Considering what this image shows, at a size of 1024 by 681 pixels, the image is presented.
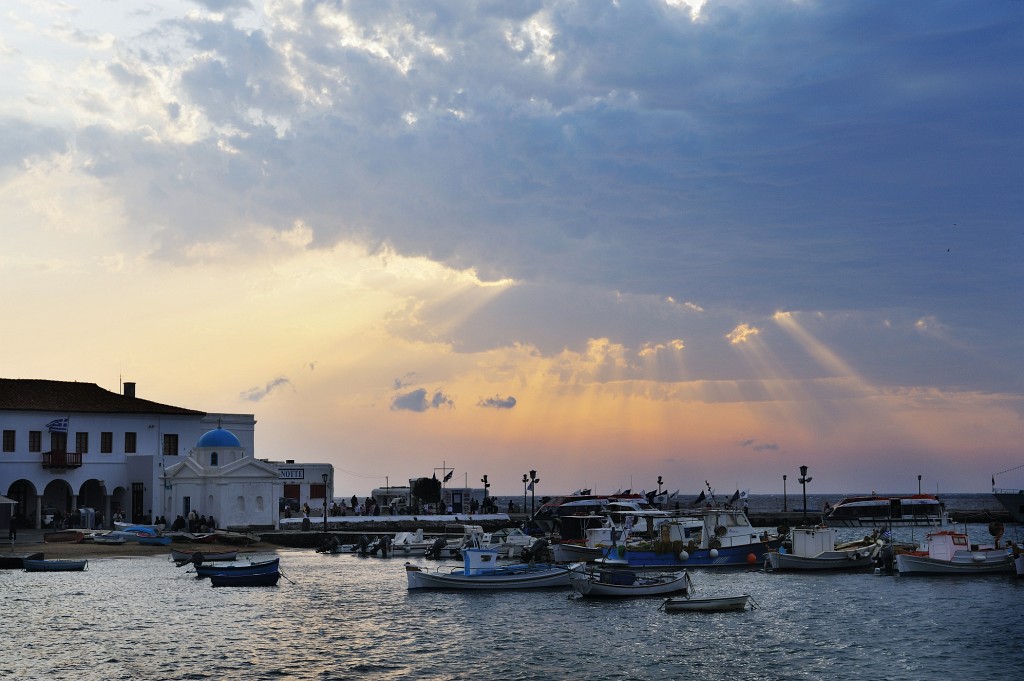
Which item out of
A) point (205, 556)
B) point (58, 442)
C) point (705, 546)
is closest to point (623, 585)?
point (705, 546)

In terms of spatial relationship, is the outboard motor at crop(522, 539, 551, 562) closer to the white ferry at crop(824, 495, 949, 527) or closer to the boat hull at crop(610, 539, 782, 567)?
the boat hull at crop(610, 539, 782, 567)

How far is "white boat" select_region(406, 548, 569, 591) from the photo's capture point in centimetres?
4806

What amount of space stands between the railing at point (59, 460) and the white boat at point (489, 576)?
125ft

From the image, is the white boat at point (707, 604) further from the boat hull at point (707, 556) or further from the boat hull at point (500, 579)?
the boat hull at point (707, 556)

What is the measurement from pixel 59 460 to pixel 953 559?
185 feet

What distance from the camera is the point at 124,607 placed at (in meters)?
42.8

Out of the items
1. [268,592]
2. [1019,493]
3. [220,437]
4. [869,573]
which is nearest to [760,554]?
[869,573]

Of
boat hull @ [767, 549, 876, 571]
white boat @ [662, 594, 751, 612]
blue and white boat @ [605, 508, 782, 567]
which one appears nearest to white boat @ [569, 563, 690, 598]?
white boat @ [662, 594, 751, 612]

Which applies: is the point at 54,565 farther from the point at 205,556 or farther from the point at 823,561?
the point at 823,561

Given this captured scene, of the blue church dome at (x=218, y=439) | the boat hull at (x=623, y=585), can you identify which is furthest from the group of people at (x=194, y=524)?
the boat hull at (x=623, y=585)

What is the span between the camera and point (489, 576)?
4816 centimetres

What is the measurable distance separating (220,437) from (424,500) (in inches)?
1480

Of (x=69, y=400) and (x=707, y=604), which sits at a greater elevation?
(x=69, y=400)

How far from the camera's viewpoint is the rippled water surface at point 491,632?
103ft
